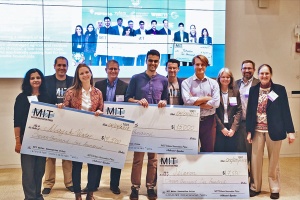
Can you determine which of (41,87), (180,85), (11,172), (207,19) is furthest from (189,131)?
(11,172)

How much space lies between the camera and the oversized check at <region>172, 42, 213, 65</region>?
5.56 m

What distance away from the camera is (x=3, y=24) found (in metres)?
5.07

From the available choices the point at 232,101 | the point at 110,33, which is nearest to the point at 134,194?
the point at 232,101

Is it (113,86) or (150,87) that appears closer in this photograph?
(150,87)

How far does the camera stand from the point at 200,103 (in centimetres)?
396

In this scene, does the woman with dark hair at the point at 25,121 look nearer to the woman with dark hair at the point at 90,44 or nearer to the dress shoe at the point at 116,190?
the dress shoe at the point at 116,190

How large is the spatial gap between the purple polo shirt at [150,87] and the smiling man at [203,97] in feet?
0.71

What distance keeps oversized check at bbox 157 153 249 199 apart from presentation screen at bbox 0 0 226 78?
192 cm

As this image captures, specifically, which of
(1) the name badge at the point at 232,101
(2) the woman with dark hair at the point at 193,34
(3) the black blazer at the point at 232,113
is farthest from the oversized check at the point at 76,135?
(2) the woman with dark hair at the point at 193,34

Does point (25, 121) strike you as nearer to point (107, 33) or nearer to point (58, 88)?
point (58, 88)

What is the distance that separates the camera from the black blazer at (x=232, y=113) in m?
4.19

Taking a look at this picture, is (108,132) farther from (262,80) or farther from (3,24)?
(3,24)

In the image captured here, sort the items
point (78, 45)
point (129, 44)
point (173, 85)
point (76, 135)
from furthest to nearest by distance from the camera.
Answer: point (129, 44) → point (78, 45) → point (173, 85) → point (76, 135)

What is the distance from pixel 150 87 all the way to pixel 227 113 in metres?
0.92
